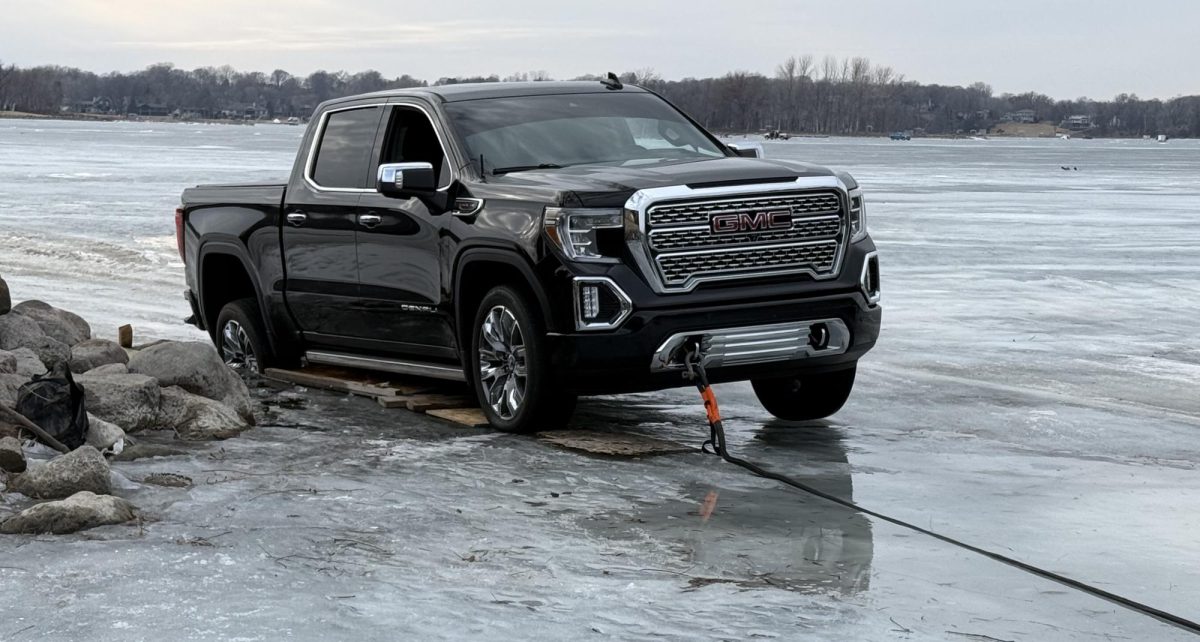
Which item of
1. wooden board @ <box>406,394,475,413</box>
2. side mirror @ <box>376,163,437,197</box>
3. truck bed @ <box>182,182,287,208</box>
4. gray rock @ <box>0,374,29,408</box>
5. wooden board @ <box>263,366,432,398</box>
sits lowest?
wooden board @ <box>263,366,432,398</box>

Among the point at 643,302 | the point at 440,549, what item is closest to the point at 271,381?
the point at 643,302

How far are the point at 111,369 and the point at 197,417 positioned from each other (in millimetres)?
826

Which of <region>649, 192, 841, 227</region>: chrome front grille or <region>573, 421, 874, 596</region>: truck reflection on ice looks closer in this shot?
<region>573, 421, 874, 596</region>: truck reflection on ice

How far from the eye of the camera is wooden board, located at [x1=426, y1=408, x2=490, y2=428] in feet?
30.7

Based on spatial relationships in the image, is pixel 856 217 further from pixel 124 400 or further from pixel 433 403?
pixel 124 400

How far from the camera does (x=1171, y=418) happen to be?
979 centimetres

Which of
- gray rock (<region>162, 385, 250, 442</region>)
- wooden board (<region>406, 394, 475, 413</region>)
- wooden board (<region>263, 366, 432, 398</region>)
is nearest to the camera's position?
gray rock (<region>162, 385, 250, 442</region>)

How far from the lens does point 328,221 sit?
1017cm

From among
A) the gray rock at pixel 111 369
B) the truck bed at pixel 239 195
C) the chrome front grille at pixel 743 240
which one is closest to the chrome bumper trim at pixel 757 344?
the chrome front grille at pixel 743 240

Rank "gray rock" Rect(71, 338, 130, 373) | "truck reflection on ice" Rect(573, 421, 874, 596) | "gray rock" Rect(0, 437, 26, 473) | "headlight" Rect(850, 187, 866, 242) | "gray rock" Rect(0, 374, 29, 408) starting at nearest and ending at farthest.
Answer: "truck reflection on ice" Rect(573, 421, 874, 596) → "gray rock" Rect(0, 437, 26, 473) → "gray rock" Rect(0, 374, 29, 408) → "headlight" Rect(850, 187, 866, 242) → "gray rock" Rect(71, 338, 130, 373)

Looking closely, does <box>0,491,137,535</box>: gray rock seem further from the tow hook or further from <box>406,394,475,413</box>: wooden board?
the tow hook

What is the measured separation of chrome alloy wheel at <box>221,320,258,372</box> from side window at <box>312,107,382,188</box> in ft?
4.78

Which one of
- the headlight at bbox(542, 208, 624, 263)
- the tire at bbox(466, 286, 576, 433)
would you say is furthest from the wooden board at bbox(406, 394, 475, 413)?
the headlight at bbox(542, 208, 624, 263)

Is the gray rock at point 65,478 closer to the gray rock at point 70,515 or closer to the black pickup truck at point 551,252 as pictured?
the gray rock at point 70,515
